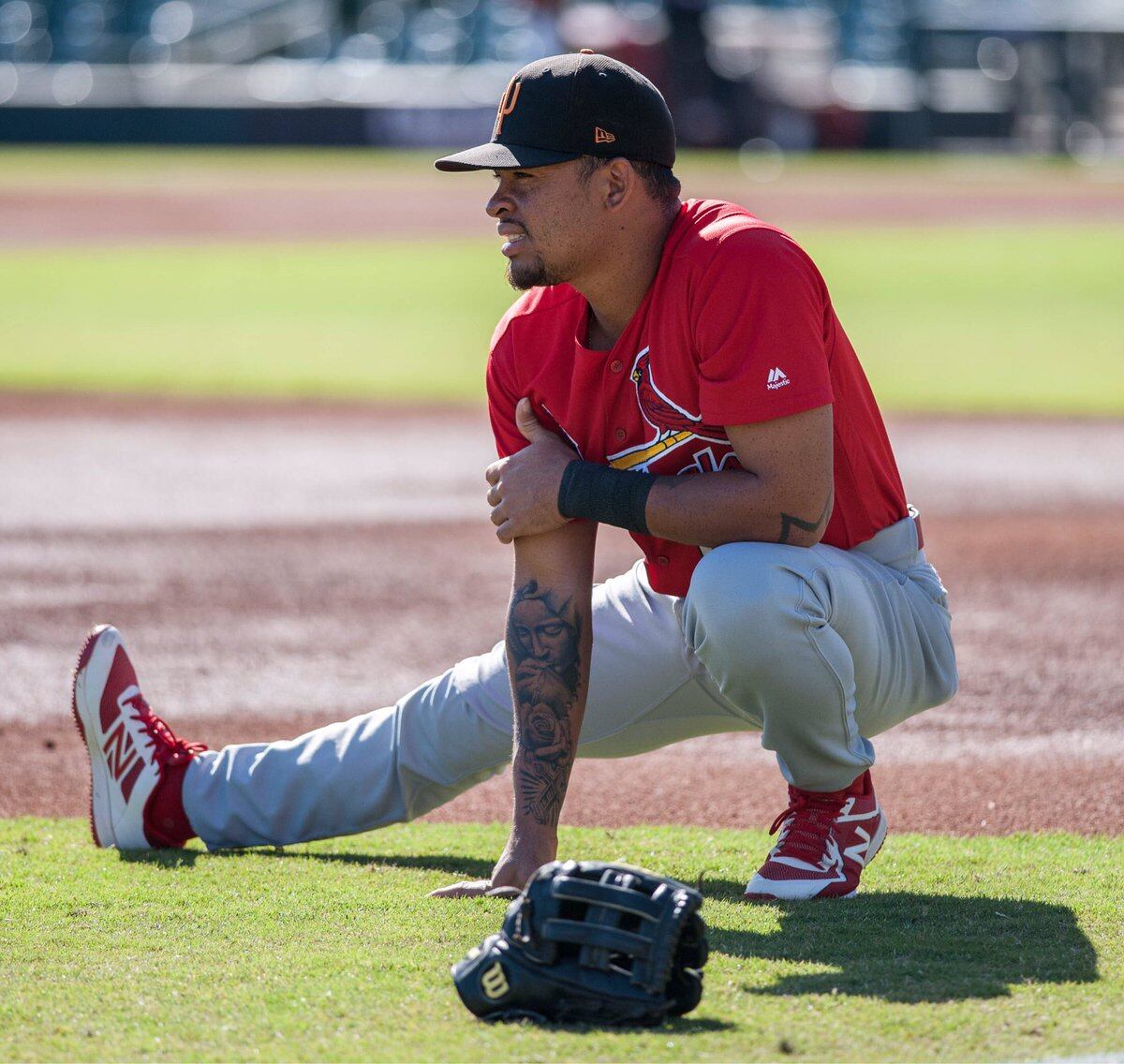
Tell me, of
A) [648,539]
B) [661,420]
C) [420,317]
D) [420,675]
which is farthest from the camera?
[420,317]

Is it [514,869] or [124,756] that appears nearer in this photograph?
[514,869]

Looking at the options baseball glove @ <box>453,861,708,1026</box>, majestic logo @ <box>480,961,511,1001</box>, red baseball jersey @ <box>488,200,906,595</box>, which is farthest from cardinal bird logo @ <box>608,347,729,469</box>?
majestic logo @ <box>480,961,511,1001</box>

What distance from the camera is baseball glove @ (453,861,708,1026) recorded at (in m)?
2.44

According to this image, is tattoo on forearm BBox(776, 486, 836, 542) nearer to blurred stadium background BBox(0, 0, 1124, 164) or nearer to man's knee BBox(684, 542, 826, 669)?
man's knee BBox(684, 542, 826, 669)

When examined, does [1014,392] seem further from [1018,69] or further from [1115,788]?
[1018,69]

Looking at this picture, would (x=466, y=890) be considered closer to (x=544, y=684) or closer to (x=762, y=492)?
(x=544, y=684)

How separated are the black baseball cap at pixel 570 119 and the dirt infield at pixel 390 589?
1494 mm

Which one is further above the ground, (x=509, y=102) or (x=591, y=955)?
(x=509, y=102)

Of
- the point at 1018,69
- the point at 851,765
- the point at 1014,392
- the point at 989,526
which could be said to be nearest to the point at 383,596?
the point at 989,526

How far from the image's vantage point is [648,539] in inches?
130

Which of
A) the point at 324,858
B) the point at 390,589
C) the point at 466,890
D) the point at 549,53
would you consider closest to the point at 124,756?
the point at 324,858

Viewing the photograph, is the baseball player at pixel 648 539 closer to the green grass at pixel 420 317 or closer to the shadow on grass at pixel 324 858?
the shadow on grass at pixel 324 858

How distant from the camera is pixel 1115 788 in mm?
3982

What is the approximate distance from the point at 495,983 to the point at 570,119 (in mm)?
1482
